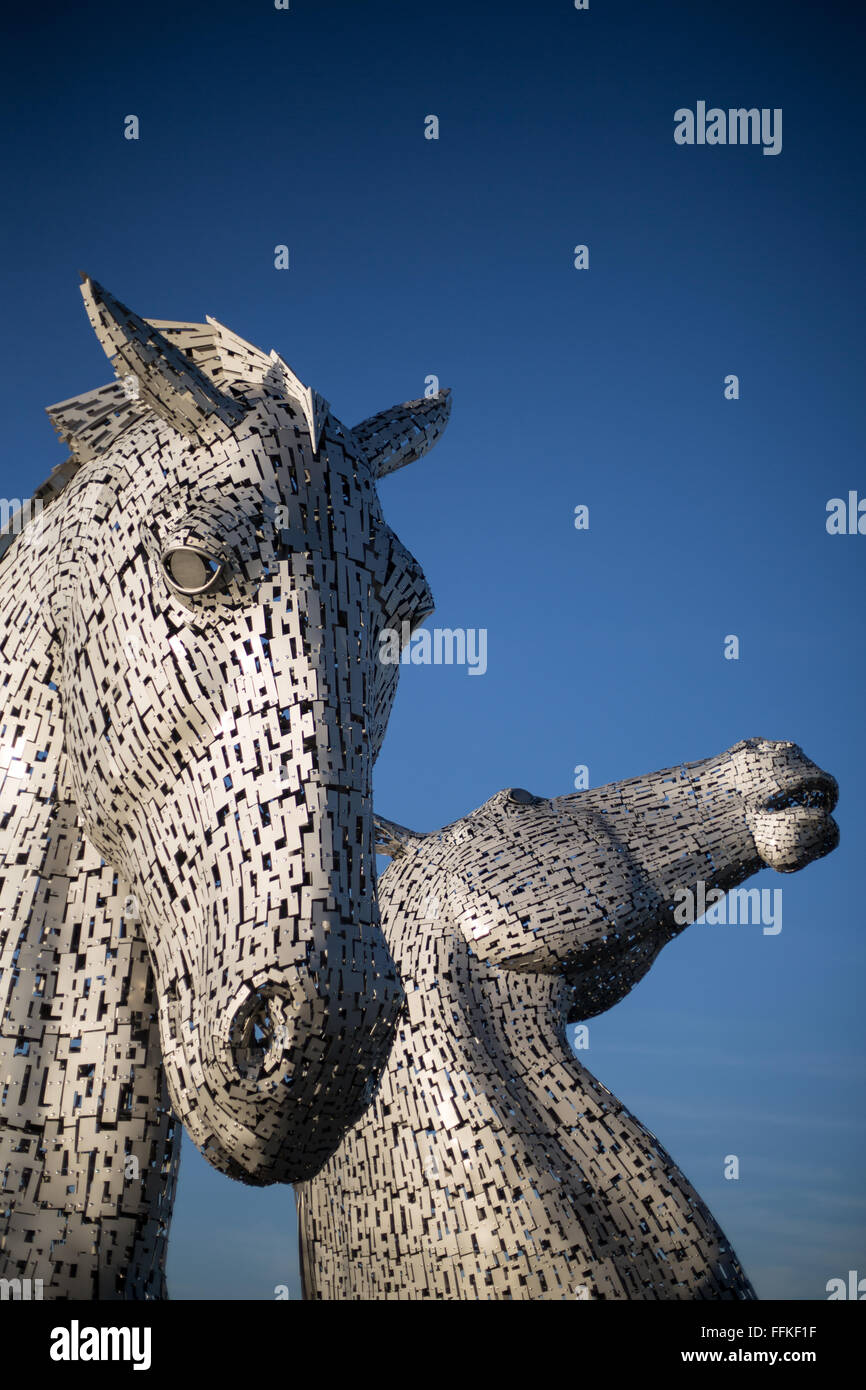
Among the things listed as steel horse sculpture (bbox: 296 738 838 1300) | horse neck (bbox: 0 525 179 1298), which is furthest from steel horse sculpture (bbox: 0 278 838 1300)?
steel horse sculpture (bbox: 296 738 838 1300)

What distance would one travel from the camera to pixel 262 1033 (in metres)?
1.28

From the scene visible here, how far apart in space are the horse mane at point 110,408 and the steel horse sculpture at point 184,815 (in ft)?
0.28

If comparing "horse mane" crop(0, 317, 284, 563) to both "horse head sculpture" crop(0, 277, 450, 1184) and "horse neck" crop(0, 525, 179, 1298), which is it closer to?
"horse head sculpture" crop(0, 277, 450, 1184)

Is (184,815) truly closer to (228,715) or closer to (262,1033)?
(228,715)

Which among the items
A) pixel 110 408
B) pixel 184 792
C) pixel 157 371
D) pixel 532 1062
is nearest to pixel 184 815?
pixel 184 792

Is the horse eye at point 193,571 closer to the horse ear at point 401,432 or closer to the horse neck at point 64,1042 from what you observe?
the horse neck at point 64,1042

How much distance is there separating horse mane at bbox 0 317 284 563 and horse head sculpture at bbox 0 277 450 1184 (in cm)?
1

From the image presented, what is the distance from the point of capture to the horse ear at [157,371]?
1.56 meters

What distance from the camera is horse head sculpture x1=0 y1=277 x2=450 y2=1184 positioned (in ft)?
4.20

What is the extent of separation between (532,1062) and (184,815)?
1900 millimetres

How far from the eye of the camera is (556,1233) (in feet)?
8.95
